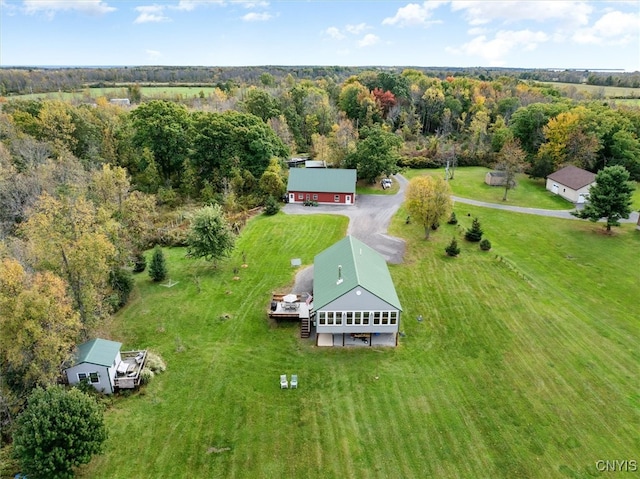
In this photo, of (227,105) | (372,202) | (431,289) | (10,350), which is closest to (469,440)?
(431,289)

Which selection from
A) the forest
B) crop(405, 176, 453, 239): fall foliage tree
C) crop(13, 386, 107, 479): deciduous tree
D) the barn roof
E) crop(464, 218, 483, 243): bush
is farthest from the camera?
the barn roof

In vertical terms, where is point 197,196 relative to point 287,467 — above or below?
above

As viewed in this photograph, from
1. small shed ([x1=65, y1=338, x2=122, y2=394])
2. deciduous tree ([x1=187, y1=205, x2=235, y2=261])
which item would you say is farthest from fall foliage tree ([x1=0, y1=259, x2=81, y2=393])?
deciduous tree ([x1=187, y1=205, x2=235, y2=261])

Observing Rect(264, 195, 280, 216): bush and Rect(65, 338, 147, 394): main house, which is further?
Rect(264, 195, 280, 216): bush

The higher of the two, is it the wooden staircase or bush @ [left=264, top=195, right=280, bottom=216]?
bush @ [left=264, top=195, right=280, bottom=216]

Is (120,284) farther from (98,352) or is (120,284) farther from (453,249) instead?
(453,249)

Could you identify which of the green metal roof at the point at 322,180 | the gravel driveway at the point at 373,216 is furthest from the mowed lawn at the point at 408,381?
the green metal roof at the point at 322,180

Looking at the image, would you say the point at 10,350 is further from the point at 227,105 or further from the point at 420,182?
the point at 227,105

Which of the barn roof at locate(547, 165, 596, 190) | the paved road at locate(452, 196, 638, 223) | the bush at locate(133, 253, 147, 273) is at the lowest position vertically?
the bush at locate(133, 253, 147, 273)

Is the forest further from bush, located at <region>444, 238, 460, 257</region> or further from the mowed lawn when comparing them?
bush, located at <region>444, 238, 460, 257</region>
